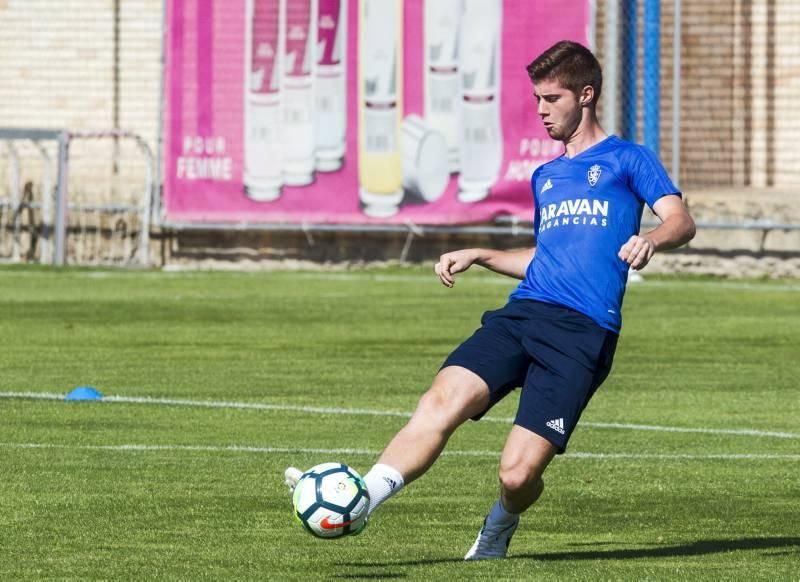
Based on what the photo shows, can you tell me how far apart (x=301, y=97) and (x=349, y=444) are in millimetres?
14315

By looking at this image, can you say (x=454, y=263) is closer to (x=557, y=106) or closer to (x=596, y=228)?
(x=596, y=228)

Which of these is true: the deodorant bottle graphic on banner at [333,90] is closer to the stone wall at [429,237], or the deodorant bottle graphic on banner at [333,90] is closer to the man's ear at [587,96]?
the stone wall at [429,237]

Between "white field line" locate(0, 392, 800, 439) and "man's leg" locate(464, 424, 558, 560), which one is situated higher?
"man's leg" locate(464, 424, 558, 560)

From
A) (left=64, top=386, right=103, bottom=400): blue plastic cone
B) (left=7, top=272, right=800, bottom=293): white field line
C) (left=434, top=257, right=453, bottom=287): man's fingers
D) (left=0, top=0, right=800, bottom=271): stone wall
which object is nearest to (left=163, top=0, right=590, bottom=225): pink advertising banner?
(left=7, top=272, right=800, bottom=293): white field line

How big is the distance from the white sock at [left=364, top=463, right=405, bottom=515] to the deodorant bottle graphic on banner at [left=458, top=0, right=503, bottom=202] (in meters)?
17.4

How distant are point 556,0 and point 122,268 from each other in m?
6.26

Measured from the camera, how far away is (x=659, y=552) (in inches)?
316

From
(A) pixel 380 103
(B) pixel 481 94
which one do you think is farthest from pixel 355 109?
(B) pixel 481 94

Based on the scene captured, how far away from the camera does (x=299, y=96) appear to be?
25.3m

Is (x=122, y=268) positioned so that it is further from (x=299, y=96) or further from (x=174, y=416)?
(x=174, y=416)

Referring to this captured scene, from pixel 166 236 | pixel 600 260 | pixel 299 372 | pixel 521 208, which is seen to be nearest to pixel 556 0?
pixel 521 208

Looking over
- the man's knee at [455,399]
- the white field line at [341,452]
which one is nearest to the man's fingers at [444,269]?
the man's knee at [455,399]

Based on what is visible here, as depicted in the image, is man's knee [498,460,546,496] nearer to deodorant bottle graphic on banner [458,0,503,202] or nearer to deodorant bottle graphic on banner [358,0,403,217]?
deodorant bottle graphic on banner [458,0,503,202]

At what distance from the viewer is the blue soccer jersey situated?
25.3 ft
